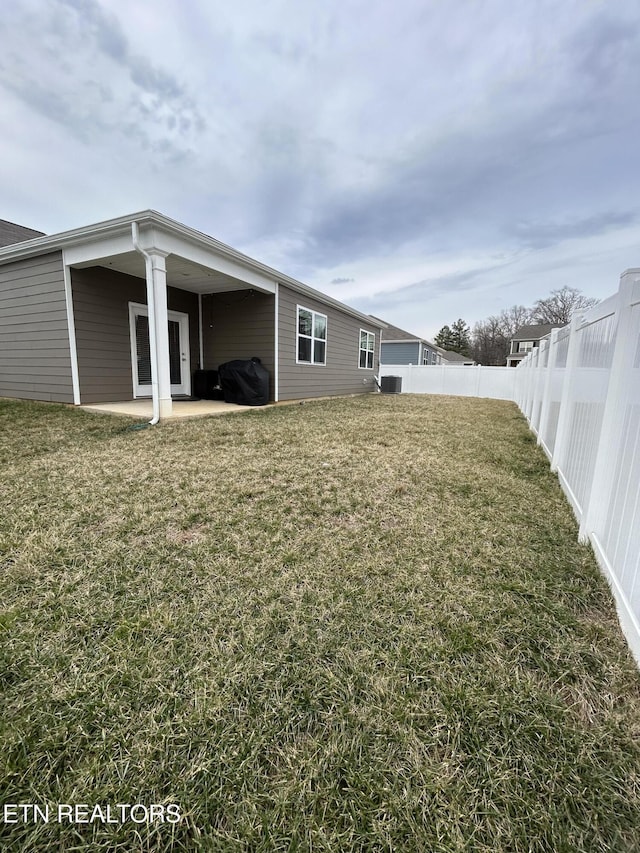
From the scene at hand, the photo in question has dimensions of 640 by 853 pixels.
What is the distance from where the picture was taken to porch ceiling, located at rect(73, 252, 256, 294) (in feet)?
19.3

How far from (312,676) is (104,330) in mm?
7102

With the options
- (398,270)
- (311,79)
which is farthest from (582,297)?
(311,79)

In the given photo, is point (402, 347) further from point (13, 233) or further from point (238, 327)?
point (13, 233)

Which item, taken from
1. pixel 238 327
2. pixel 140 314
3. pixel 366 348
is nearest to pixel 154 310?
pixel 140 314

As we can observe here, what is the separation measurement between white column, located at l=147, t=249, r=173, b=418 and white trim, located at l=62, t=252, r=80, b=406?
186cm

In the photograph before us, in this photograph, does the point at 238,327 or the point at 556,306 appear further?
the point at 556,306

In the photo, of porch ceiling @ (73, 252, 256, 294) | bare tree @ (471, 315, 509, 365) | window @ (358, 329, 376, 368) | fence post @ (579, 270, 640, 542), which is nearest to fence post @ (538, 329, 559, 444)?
fence post @ (579, 270, 640, 542)

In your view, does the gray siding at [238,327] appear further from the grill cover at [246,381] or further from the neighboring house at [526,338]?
the neighboring house at [526,338]

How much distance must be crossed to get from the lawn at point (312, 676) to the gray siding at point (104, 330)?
4.34 meters

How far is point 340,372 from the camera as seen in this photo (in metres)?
11.0

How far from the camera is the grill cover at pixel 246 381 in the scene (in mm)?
7410

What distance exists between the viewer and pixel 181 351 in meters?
8.21

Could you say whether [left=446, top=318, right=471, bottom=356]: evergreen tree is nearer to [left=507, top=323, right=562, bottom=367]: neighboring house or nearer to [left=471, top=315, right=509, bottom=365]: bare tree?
[left=471, top=315, right=509, bottom=365]: bare tree

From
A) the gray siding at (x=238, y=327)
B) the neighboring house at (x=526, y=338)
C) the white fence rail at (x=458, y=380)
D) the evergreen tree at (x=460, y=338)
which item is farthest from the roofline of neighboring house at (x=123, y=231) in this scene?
the evergreen tree at (x=460, y=338)
